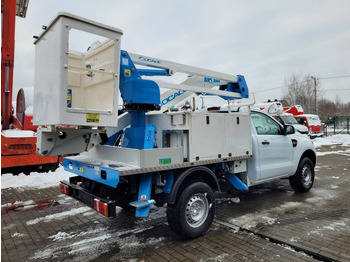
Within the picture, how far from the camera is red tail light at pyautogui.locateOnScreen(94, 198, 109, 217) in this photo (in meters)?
3.47

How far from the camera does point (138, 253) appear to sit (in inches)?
146

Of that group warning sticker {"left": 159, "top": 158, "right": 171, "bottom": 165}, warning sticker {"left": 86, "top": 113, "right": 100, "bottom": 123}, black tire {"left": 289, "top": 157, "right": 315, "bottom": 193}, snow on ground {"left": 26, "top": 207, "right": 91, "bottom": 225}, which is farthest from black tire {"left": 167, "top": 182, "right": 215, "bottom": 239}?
black tire {"left": 289, "top": 157, "right": 315, "bottom": 193}

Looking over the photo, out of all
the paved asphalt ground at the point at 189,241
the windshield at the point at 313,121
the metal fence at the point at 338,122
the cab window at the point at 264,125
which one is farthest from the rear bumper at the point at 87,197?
the metal fence at the point at 338,122

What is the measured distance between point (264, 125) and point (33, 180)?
6.60 metres

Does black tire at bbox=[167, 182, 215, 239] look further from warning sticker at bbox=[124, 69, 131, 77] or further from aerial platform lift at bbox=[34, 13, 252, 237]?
warning sticker at bbox=[124, 69, 131, 77]

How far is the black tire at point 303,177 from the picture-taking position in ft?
21.3

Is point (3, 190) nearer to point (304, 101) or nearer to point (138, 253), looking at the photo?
point (138, 253)

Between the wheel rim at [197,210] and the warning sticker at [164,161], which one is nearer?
the warning sticker at [164,161]

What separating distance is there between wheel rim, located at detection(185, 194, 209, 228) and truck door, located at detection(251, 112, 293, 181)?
167 centimetres

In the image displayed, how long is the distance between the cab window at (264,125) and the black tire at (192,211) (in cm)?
209

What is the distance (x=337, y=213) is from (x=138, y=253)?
3.87m

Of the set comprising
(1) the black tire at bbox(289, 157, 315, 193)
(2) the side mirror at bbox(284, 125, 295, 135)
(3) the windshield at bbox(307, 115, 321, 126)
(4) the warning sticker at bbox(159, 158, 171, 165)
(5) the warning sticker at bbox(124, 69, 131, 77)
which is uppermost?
(3) the windshield at bbox(307, 115, 321, 126)

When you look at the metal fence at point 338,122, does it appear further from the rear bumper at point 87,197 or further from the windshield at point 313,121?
the rear bumper at point 87,197

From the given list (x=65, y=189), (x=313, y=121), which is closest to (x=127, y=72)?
(x=65, y=189)
